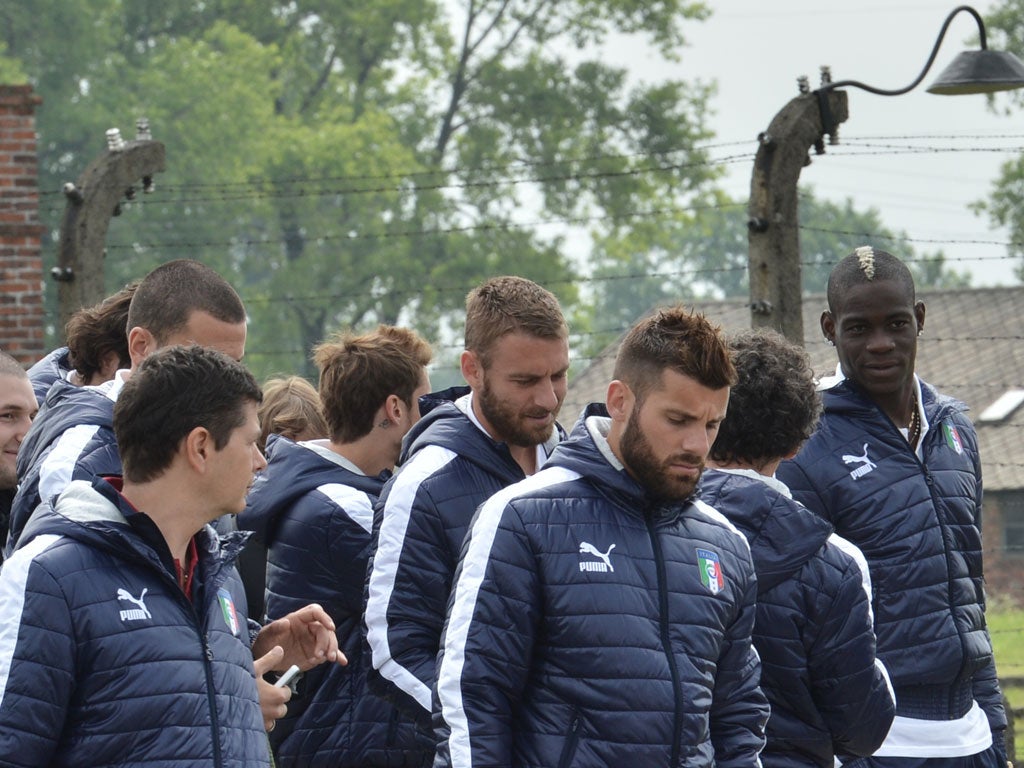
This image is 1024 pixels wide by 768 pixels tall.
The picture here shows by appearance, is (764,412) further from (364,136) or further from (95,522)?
(364,136)

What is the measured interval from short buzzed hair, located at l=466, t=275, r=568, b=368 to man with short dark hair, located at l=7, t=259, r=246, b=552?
643 millimetres

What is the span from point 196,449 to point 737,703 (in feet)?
4.05

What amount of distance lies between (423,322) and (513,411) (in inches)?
1100

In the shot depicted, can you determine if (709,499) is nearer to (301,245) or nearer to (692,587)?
(692,587)

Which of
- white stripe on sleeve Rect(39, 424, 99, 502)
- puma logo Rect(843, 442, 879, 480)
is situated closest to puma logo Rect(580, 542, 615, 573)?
white stripe on sleeve Rect(39, 424, 99, 502)

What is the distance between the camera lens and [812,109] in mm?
6566

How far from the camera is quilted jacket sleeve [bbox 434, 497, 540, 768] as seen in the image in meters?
3.05

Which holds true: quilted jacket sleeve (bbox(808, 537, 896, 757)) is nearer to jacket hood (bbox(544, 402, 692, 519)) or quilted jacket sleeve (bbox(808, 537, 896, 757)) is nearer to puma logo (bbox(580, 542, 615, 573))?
jacket hood (bbox(544, 402, 692, 519))

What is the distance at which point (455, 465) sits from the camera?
3785mm

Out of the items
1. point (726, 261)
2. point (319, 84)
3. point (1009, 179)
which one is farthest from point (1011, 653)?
point (726, 261)

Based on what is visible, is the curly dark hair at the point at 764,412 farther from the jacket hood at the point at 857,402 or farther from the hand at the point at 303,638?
the hand at the point at 303,638

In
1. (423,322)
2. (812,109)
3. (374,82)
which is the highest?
(374,82)

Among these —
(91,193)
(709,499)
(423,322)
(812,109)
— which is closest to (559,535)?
(709,499)

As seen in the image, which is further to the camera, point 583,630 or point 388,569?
point 388,569
